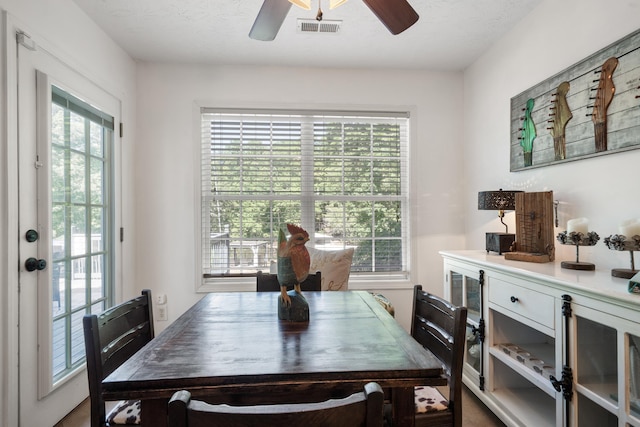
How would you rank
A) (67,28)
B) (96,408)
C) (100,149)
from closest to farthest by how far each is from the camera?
(96,408) < (67,28) < (100,149)

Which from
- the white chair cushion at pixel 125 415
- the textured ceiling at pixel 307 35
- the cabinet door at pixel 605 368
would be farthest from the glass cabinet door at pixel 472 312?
the white chair cushion at pixel 125 415

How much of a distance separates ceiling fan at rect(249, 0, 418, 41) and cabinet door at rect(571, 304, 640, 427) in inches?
57.0

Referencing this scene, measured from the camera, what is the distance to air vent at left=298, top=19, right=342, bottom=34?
2549mm

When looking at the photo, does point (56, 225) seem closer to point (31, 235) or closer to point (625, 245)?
point (31, 235)

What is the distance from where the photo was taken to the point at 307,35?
9.00 feet

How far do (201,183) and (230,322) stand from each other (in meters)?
2.05

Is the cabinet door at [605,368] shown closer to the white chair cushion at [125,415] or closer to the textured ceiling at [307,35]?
the white chair cushion at [125,415]

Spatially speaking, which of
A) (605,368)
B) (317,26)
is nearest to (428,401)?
(605,368)

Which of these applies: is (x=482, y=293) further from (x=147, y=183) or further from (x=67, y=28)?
(x=67, y=28)

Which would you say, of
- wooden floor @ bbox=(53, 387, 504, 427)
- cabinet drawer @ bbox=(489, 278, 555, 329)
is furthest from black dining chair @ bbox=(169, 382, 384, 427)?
wooden floor @ bbox=(53, 387, 504, 427)

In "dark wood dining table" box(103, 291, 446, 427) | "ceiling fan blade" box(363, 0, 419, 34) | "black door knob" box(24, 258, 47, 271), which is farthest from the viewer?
"black door knob" box(24, 258, 47, 271)

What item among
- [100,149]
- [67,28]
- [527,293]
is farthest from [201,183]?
[527,293]

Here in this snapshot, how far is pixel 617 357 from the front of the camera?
1.33 m

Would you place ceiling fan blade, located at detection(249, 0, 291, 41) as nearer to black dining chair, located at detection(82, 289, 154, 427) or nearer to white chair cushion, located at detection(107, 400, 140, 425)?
black dining chair, located at detection(82, 289, 154, 427)
